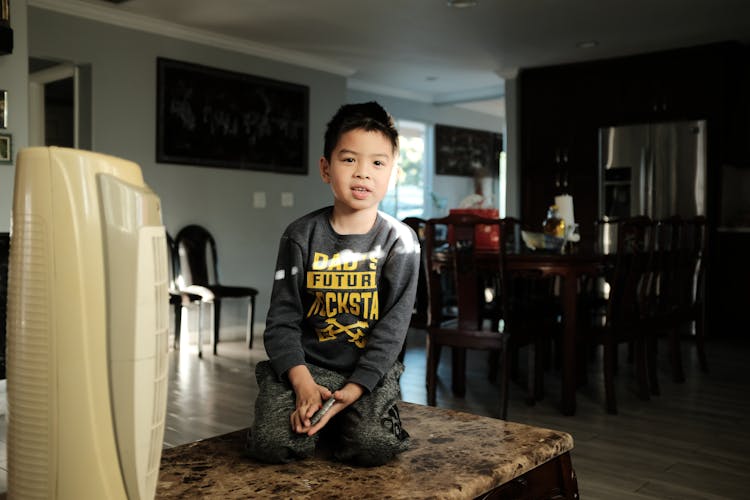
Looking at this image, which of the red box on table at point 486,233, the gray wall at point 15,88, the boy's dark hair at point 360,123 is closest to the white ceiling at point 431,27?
the gray wall at point 15,88

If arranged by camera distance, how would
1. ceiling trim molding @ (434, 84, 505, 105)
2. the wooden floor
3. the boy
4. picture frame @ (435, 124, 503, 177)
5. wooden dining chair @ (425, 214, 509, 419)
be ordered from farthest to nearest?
picture frame @ (435, 124, 503, 177), ceiling trim molding @ (434, 84, 505, 105), wooden dining chair @ (425, 214, 509, 419), the wooden floor, the boy

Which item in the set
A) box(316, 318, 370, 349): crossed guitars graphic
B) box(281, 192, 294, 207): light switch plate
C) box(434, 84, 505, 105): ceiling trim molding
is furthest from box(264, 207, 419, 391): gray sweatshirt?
box(434, 84, 505, 105): ceiling trim molding

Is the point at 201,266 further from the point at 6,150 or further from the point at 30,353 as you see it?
the point at 30,353

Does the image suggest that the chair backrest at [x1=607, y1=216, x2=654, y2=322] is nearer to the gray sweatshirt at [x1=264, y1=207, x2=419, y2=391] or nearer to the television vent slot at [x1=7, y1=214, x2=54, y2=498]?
the gray sweatshirt at [x1=264, y1=207, x2=419, y2=391]

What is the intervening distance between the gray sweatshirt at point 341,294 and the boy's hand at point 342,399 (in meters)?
0.04

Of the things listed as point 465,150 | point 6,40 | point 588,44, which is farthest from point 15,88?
point 465,150

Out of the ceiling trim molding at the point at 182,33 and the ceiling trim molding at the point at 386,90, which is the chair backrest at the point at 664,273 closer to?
the ceiling trim molding at the point at 182,33

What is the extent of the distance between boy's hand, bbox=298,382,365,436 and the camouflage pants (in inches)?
0.7

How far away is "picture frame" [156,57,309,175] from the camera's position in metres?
5.01

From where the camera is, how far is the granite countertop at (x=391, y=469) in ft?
A: 2.83

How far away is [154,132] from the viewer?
4941mm

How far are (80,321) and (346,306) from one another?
48 cm

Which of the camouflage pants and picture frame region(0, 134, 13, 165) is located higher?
picture frame region(0, 134, 13, 165)

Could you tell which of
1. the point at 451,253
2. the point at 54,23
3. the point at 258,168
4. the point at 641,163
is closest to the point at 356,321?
the point at 451,253
